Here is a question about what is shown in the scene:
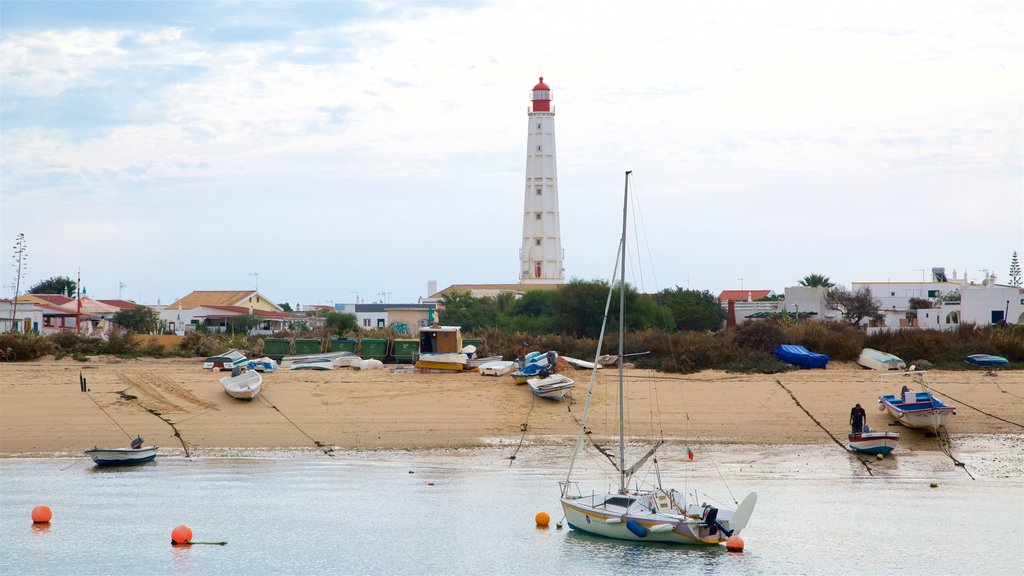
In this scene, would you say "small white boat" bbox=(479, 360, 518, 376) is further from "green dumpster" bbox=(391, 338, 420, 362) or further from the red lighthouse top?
the red lighthouse top

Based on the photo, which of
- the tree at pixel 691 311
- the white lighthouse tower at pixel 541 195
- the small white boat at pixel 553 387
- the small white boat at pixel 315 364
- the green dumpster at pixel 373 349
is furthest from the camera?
the white lighthouse tower at pixel 541 195

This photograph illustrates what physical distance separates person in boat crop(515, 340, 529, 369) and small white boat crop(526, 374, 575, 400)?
8.42ft

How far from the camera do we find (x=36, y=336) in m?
54.2

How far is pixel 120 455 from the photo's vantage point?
112ft

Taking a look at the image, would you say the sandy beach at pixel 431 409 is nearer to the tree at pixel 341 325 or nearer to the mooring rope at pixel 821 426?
the mooring rope at pixel 821 426

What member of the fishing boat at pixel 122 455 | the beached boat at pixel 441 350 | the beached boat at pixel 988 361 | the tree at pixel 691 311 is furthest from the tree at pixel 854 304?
the fishing boat at pixel 122 455

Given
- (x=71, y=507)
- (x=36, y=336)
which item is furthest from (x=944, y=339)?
(x=36, y=336)

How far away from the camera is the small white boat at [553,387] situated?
4038 centimetres

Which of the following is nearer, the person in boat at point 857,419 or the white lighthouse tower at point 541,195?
the person in boat at point 857,419

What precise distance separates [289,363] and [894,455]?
25.7 m

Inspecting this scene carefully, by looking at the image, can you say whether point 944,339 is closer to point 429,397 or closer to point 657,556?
point 429,397

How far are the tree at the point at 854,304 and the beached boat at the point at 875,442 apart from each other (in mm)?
41480

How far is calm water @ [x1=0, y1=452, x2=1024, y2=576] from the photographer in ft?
81.6

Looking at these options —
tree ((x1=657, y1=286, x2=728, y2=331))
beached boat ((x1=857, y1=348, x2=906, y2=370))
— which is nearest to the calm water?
beached boat ((x1=857, y1=348, x2=906, y2=370))
